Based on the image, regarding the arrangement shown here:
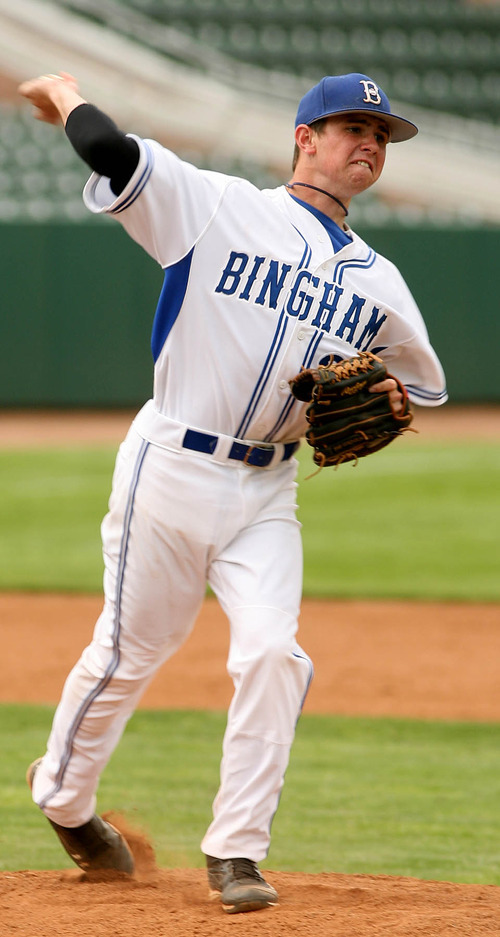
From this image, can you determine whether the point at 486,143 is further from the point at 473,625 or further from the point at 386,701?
the point at 386,701

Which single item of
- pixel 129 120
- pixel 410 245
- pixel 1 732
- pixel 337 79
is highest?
pixel 129 120

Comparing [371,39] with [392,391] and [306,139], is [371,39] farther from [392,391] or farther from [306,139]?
[392,391]

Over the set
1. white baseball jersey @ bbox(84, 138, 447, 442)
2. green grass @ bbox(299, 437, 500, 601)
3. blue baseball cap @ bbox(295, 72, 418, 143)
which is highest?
blue baseball cap @ bbox(295, 72, 418, 143)

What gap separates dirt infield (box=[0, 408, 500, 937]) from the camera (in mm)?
2717

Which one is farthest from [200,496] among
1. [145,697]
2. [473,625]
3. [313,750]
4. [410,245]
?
[410,245]

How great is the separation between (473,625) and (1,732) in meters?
3.12

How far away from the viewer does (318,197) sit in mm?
3131

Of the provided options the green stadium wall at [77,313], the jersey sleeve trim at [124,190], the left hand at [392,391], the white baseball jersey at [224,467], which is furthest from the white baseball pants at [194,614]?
the green stadium wall at [77,313]

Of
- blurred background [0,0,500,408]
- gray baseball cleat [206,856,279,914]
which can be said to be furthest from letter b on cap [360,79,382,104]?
blurred background [0,0,500,408]

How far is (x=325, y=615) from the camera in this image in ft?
23.9

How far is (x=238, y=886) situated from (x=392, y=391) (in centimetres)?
121

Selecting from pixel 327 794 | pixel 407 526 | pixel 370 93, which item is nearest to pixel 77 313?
pixel 407 526

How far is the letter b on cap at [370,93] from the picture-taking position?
3.03m

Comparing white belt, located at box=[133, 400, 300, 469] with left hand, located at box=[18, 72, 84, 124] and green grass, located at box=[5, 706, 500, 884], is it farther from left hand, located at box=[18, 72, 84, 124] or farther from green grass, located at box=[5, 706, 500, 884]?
green grass, located at box=[5, 706, 500, 884]
